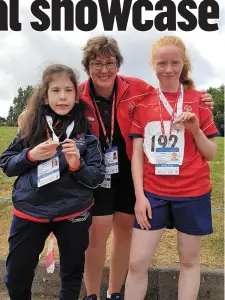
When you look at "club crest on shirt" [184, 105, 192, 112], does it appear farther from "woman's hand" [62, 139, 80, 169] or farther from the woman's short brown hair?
"woman's hand" [62, 139, 80, 169]

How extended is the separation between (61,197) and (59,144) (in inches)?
13.1

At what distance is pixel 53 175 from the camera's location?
97.0 inches

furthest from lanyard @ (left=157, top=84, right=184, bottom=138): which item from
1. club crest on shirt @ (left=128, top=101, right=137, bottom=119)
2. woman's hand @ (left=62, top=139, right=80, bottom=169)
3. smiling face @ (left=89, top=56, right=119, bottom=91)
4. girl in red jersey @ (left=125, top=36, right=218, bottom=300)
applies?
woman's hand @ (left=62, top=139, right=80, bottom=169)

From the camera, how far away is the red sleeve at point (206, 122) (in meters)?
2.67

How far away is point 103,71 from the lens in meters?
2.80

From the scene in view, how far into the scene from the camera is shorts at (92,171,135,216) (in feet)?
9.68

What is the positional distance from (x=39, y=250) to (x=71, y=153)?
71cm

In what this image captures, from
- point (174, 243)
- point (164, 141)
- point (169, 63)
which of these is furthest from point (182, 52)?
point (174, 243)

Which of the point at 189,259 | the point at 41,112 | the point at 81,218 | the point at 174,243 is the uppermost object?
the point at 41,112

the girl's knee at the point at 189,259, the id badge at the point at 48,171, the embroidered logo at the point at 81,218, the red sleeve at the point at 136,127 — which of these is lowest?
the girl's knee at the point at 189,259

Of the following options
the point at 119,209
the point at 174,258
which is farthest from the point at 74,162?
the point at 174,258

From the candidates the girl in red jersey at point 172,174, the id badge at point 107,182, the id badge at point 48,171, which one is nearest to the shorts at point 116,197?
the id badge at point 107,182

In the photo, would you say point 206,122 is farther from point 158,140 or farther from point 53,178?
point 53,178

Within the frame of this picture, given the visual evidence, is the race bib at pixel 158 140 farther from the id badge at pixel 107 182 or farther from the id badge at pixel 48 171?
the id badge at pixel 48 171
